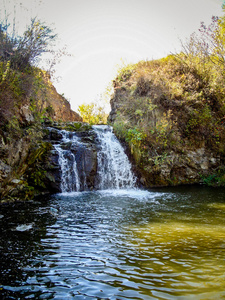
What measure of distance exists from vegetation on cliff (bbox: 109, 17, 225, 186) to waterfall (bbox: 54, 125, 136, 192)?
37.1 inches

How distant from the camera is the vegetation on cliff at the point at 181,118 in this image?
12.6 meters

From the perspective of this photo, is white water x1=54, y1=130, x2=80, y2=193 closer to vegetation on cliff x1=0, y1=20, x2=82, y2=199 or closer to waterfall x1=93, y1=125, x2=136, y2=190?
vegetation on cliff x1=0, y1=20, x2=82, y2=199

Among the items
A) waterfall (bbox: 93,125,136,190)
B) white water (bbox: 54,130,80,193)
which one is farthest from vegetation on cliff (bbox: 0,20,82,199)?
waterfall (bbox: 93,125,136,190)

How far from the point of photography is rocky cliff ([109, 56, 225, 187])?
1277 centimetres

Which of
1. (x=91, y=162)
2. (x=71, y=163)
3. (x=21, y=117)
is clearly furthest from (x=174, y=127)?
(x=21, y=117)

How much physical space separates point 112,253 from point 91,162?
7610 millimetres

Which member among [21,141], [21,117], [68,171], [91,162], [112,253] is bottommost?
[112,253]

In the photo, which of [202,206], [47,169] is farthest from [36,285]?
[47,169]

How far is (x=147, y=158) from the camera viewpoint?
12742mm

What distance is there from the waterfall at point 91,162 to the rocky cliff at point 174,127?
34.3 inches

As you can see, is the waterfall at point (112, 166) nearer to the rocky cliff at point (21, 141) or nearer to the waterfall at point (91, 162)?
the waterfall at point (91, 162)

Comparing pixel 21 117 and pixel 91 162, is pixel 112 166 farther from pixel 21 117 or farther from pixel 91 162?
pixel 21 117

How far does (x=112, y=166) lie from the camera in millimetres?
11969

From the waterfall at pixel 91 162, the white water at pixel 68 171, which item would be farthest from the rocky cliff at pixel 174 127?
the white water at pixel 68 171
